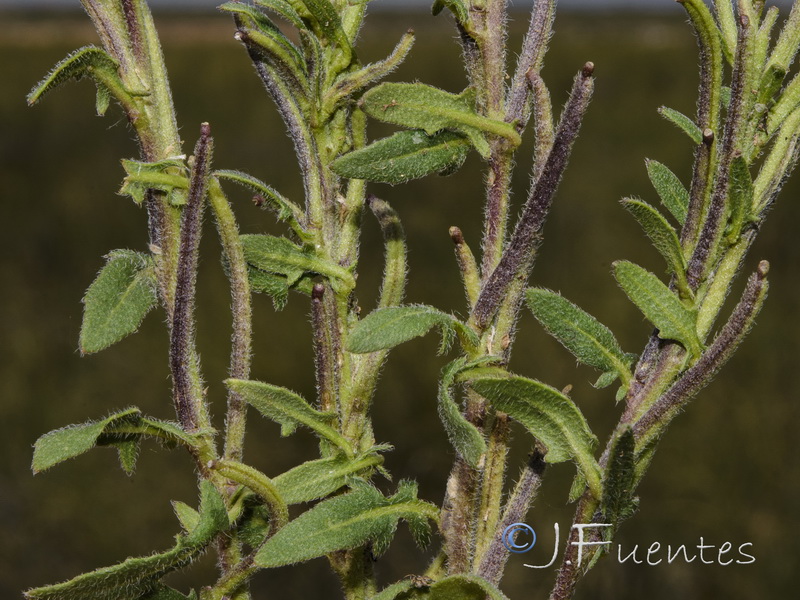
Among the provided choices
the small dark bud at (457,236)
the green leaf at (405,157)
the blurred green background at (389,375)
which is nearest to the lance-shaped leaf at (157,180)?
the green leaf at (405,157)

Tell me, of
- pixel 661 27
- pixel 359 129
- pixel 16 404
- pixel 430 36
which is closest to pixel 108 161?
pixel 16 404

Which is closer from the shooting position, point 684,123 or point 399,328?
point 399,328

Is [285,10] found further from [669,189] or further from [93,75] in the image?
[669,189]

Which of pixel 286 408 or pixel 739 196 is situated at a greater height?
pixel 739 196

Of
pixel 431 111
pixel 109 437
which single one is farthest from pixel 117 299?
pixel 431 111

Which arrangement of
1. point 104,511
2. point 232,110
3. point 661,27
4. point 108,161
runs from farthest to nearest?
1. point 661,27
2. point 232,110
3. point 108,161
4. point 104,511

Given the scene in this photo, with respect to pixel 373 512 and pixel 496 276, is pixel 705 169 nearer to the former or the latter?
pixel 496 276
